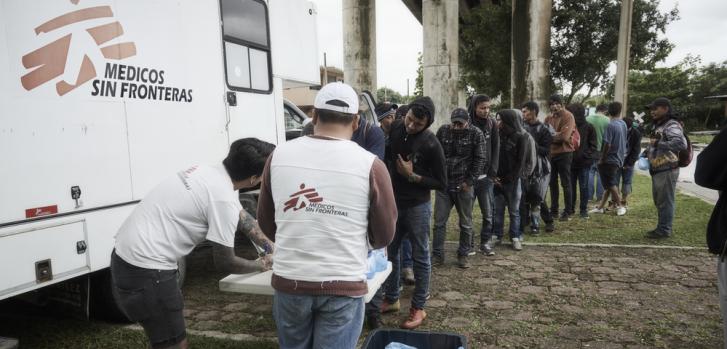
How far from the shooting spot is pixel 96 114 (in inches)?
136

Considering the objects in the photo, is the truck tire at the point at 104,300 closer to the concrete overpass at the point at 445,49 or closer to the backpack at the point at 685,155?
the backpack at the point at 685,155

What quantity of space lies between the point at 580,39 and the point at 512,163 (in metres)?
14.9

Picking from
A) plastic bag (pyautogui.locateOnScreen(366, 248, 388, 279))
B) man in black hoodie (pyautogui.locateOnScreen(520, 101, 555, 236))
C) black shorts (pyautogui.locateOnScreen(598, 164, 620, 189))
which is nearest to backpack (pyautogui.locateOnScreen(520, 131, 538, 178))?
man in black hoodie (pyautogui.locateOnScreen(520, 101, 555, 236))

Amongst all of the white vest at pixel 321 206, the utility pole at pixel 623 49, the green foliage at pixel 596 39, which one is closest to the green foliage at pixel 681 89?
the green foliage at pixel 596 39

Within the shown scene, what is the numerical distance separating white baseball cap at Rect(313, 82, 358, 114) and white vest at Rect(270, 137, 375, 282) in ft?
0.48

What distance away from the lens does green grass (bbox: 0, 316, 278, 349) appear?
367 cm

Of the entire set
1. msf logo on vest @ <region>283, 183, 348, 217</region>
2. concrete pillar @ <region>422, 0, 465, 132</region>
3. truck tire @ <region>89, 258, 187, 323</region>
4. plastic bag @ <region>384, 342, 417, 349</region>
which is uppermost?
concrete pillar @ <region>422, 0, 465, 132</region>

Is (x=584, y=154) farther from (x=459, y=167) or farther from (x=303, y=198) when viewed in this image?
(x=303, y=198)

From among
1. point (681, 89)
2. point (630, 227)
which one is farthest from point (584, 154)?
point (681, 89)

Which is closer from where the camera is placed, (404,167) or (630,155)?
(404,167)

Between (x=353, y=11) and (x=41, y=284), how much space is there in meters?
13.3

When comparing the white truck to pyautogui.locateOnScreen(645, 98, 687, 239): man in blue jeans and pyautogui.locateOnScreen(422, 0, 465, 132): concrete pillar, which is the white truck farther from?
pyautogui.locateOnScreen(422, 0, 465, 132): concrete pillar

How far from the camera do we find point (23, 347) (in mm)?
3777

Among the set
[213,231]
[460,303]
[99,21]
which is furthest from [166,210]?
[460,303]
